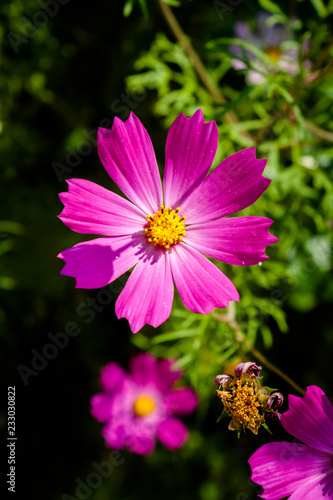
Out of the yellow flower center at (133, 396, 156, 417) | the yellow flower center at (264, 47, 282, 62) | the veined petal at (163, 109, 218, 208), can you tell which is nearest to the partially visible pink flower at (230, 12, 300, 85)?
the yellow flower center at (264, 47, 282, 62)

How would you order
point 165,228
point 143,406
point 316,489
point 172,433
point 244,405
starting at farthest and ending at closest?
point 143,406
point 172,433
point 165,228
point 316,489
point 244,405

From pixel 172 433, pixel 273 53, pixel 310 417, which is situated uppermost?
pixel 273 53

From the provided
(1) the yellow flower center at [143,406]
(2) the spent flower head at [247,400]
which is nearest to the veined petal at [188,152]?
(2) the spent flower head at [247,400]

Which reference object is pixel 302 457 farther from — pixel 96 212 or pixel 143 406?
pixel 143 406

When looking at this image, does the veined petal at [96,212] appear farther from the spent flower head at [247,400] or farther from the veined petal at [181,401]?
the veined petal at [181,401]

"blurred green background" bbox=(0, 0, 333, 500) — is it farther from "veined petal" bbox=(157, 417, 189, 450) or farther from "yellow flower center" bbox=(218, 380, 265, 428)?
"yellow flower center" bbox=(218, 380, 265, 428)

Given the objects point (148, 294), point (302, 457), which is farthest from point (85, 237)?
point (302, 457)
